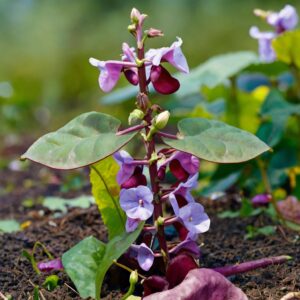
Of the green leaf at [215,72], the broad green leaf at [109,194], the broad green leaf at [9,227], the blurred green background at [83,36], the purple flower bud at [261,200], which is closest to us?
the broad green leaf at [109,194]

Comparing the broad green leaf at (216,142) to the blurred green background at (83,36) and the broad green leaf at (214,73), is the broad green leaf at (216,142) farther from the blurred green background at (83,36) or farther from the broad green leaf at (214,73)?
the blurred green background at (83,36)

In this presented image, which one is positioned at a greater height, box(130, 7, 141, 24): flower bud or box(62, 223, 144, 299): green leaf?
box(130, 7, 141, 24): flower bud

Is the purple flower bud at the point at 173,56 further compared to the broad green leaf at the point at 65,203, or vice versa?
the broad green leaf at the point at 65,203

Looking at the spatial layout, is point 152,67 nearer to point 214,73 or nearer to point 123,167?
point 123,167

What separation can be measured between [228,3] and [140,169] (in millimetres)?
5774

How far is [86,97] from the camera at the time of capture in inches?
208

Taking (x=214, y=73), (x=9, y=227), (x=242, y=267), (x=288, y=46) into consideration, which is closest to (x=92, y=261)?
(x=242, y=267)

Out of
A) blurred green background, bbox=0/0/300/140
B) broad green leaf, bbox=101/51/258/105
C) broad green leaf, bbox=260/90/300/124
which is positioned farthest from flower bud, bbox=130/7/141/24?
blurred green background, bbox=0/0/300/140

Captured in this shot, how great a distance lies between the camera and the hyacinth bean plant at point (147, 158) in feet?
4.22

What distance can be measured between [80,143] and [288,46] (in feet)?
3.61

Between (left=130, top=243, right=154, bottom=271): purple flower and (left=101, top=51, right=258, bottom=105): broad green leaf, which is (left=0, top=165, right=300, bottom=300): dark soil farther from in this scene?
(left=101, top=51, right=258, bottom=105): broad green leaf

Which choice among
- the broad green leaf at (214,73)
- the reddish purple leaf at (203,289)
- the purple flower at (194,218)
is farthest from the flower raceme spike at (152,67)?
the broad green leaf at (214,73)

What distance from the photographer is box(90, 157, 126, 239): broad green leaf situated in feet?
4.86

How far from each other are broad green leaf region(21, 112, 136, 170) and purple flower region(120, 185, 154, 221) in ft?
0.31
